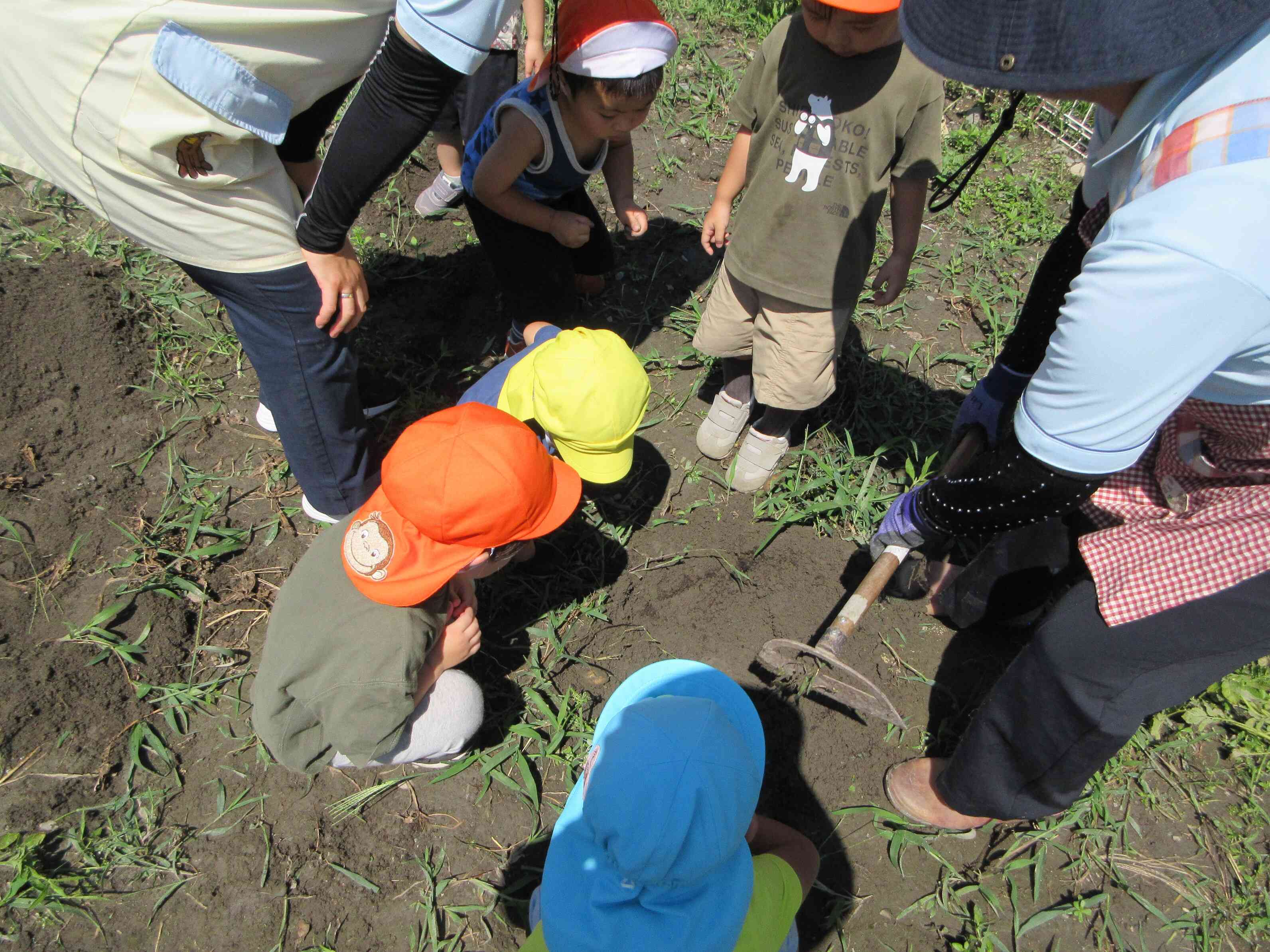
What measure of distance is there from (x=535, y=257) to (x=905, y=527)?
1.59 metres

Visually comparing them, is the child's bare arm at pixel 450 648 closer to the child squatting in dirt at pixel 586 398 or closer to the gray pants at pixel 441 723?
the gray pants at pixel 441 723

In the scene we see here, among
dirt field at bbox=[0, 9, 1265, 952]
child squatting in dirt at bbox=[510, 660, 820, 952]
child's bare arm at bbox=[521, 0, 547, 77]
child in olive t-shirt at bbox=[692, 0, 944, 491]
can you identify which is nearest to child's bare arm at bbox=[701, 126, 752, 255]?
child in olive t-shirt at bbox=[692, 0, 944, 491]

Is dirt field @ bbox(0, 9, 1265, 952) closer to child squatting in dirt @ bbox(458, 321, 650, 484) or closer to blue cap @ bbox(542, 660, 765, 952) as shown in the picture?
child squatting in dirt @ bbox(458, 321, 650, 484)

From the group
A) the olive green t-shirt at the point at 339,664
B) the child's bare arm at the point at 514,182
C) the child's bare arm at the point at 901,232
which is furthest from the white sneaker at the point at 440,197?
the olive green t-shirt at the point at 339,664

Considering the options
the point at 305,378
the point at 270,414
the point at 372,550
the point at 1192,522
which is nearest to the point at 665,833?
the point at 372,550

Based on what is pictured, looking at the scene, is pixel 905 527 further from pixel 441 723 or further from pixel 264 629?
pixel 264 629

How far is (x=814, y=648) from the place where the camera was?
80.8 inches

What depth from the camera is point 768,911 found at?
4.90ft

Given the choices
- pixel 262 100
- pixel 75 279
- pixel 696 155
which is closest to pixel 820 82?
pixel 262 100

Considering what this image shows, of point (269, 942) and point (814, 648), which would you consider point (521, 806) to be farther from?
point (814, 648)

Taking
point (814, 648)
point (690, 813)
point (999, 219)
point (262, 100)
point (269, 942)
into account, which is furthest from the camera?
point (999, 219)

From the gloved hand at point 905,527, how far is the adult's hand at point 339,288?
150 centimetres

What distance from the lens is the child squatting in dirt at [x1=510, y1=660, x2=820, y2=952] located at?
117cm

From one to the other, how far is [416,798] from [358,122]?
172cm
